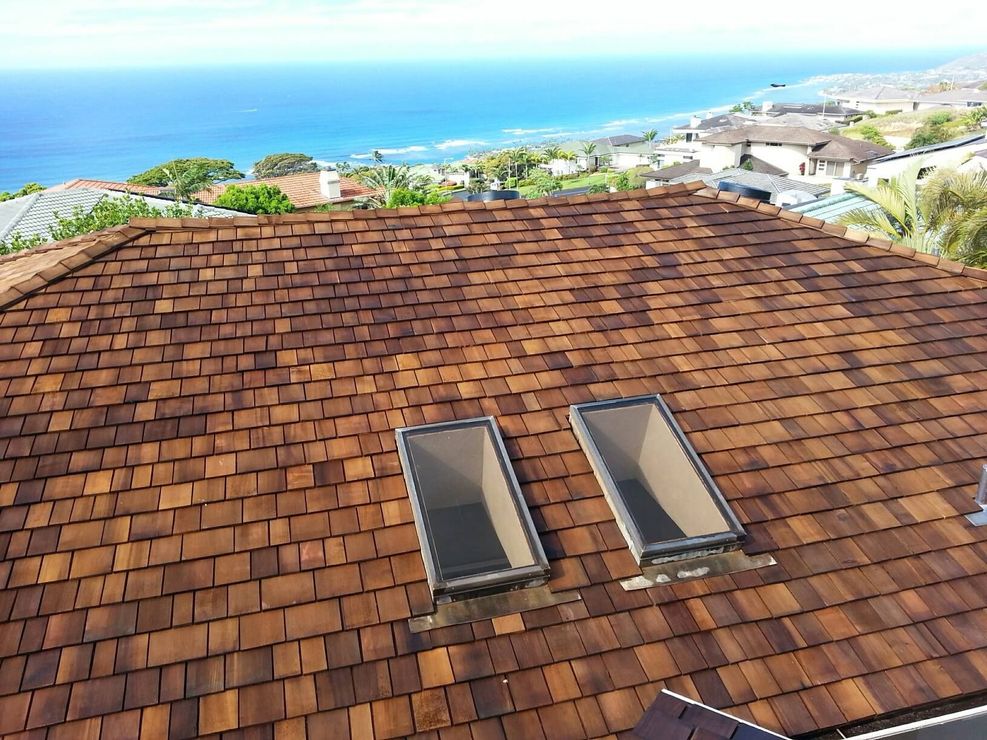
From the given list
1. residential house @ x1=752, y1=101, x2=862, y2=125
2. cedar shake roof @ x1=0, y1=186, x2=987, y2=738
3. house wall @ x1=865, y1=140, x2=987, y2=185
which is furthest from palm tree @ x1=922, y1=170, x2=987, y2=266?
residential house @ x1=752, y1=101, x2=862, y2=125

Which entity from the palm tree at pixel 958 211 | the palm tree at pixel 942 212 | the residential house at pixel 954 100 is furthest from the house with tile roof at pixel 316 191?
the residential house at pixel 954 100

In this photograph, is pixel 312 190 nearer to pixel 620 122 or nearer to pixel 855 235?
pixel 855 235

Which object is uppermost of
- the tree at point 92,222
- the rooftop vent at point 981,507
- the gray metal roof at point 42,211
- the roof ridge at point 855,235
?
the roof ridge at point 855,235

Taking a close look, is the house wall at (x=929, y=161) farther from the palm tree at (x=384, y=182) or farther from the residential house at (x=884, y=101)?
the residential house at (x=884, y=101)

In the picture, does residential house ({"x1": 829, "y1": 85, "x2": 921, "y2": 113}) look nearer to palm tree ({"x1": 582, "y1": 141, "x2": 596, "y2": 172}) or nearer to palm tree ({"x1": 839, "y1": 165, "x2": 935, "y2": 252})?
palm tree ({"x1": 582, "y1": 141, "x2": 596, "y2": 172})

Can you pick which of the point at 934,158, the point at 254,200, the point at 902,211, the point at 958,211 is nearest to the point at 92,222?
the point at 902,211

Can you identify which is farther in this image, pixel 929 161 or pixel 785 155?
pixel 785 155

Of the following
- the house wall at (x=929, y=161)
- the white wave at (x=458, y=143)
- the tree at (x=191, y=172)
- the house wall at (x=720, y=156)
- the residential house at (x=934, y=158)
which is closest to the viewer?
the residential house at (x=934, y=158)
